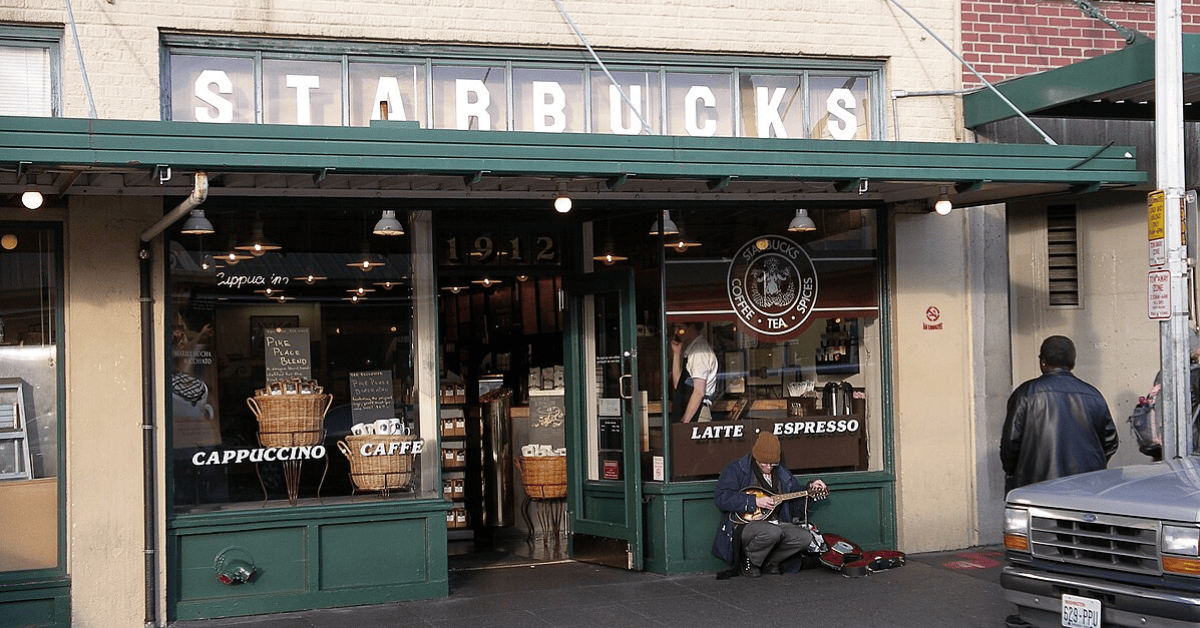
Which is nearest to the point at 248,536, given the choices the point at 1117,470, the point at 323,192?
the point at 323,192

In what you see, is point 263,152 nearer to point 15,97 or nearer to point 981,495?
point 15,97

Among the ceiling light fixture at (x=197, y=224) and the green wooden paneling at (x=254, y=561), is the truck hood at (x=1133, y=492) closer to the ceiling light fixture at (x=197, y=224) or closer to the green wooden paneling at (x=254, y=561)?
the green wooden paneling at (x=254, y=561)

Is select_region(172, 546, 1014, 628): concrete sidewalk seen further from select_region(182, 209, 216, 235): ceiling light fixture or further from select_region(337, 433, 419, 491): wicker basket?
select_region(182, 209, 216, 235): ceiling light fixture

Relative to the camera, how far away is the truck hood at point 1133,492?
6.40 metres

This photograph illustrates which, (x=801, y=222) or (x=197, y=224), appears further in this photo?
(x=801, y=222)

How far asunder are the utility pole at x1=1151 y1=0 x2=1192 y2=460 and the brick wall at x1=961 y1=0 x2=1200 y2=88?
2261 millimetres

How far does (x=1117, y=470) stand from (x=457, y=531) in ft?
20.2

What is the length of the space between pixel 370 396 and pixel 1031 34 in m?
6.61

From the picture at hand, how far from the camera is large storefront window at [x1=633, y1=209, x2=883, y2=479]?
10.0 m

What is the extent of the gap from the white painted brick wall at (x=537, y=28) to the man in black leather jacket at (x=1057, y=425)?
8.60 feet

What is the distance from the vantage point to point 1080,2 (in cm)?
1064

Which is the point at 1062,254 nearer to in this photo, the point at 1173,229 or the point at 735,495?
the point at 1173,229

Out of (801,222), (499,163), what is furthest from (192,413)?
(801,222)

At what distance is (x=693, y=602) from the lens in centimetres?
882
